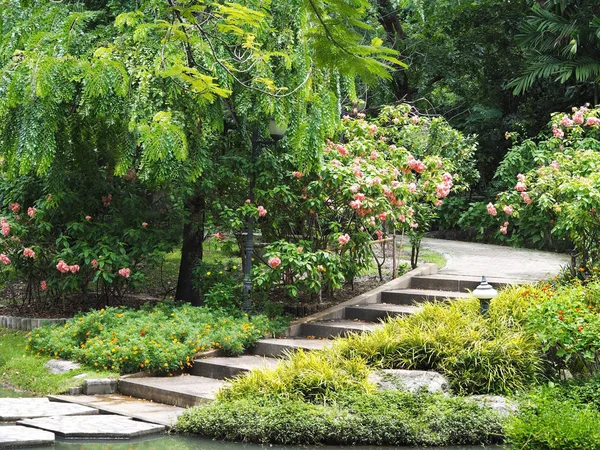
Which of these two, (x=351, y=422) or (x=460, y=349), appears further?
(x=460, y=349)

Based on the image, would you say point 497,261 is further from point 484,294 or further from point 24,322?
point 24,322

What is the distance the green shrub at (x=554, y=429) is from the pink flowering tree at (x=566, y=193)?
3510mm

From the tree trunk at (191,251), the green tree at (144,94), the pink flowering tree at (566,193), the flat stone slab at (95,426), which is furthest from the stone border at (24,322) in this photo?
the pink flowering tree at (566,193)

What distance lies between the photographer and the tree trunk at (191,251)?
11.2m

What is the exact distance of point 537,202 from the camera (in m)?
10.9

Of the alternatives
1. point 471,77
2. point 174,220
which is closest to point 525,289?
point 174,220

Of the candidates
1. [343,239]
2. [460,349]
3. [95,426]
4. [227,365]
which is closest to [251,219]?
[343,239]

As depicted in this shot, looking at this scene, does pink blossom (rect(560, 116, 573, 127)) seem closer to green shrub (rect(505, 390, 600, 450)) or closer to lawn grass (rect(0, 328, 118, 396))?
green shrub (rect(505, 390, 600, 450))

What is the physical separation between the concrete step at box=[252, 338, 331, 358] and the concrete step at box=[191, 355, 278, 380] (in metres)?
0.18

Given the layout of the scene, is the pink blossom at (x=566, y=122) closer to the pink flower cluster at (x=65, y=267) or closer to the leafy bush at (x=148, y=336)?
the leafy bush at (x=148, y=336)

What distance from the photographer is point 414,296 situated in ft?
35.2

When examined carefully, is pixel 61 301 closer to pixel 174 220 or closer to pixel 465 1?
pixel 174 220

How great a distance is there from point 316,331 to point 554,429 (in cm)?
445

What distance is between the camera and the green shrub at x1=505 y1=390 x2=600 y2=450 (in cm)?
577
